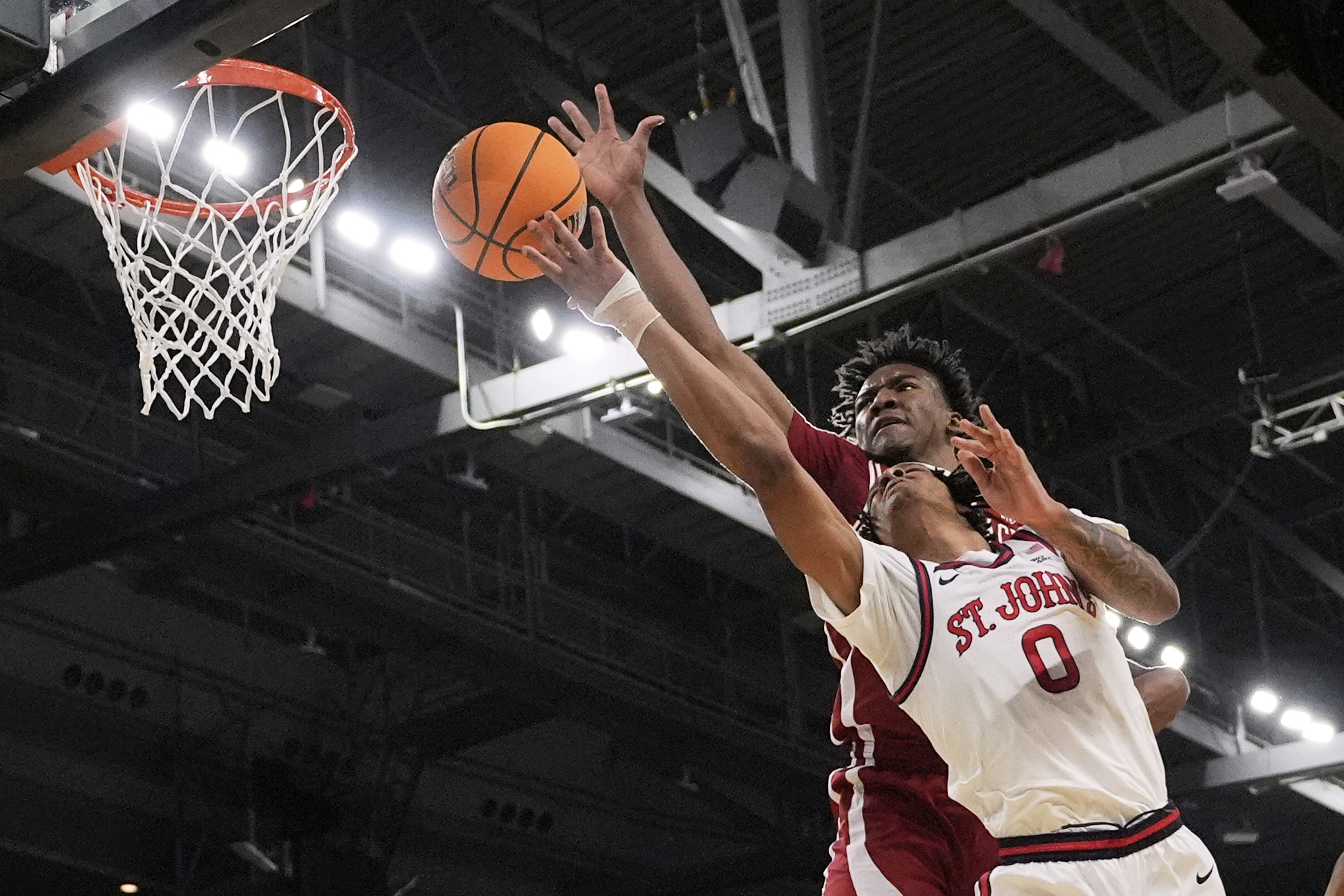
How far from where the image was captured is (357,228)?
36.2ft

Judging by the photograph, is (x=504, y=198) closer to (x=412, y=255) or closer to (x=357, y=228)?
(x=357, y=228)

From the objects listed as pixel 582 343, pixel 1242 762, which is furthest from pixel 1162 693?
pixel 1242 762

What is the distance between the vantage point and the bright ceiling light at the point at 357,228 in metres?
10.9

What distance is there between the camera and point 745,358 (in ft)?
15.0

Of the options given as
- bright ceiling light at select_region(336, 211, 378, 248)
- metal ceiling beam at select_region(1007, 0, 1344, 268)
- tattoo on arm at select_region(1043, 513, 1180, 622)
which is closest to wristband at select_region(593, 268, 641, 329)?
tattoo on arm at select_region(1043, 513, 1180, 622)

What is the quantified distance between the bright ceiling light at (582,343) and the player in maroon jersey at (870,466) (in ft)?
19.6

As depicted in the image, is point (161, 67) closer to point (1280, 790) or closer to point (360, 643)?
point (360, 643)

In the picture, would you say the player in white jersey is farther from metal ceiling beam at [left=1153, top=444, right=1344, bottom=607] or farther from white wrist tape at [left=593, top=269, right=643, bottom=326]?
metal ceiling beam at [left=1153, top=444, right=1344, bottom=607]

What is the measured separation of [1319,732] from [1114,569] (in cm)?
1448

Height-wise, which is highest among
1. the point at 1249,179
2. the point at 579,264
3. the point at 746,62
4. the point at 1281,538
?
the point at 1281,538

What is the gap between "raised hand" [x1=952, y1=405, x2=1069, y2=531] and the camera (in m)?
3.43

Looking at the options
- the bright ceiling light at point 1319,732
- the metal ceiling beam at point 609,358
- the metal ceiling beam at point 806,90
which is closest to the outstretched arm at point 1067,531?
the metal ceiling beam at point 609,358

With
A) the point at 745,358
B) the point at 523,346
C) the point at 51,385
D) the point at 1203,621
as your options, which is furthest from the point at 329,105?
the point at 1203,621

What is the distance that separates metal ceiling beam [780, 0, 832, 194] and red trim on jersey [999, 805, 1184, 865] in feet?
22.4
